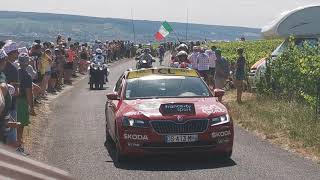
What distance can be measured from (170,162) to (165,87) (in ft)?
5.23

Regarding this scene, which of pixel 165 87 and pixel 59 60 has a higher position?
pixel 165 87

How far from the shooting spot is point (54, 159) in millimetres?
9648

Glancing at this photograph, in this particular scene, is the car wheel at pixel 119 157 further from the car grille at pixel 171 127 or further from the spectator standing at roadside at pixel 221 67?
the spectator standing at roadside at pixel 221 67

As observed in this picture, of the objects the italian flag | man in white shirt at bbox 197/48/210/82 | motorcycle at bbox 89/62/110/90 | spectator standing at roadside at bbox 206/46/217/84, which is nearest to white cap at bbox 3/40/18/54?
man in white shirt at bbox 197/48/210/82

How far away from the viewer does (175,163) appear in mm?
9367

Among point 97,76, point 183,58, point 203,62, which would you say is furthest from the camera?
point 97,76

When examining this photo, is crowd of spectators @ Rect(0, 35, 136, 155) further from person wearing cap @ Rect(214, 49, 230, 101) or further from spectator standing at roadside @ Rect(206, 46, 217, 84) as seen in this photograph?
person wearing cap @ Rect(214, 49, 230, 101)

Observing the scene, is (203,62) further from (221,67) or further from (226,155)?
(226,155)

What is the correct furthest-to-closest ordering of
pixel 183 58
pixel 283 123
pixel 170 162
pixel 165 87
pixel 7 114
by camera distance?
pixel 183 58 → pixel 283 123 → pixel 165 87 → pixel 170 162 → pixel 7 114

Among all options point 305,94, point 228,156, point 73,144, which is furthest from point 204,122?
point 305,94

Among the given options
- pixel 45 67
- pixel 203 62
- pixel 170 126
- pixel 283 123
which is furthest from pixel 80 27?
pixel 170 126

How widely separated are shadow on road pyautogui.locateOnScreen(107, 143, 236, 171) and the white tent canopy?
35.7 feet

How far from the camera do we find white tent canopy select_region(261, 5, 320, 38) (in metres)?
19.5

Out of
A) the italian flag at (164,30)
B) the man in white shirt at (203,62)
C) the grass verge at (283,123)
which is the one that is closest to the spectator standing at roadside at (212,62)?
the man in white shirt at (203,62)
